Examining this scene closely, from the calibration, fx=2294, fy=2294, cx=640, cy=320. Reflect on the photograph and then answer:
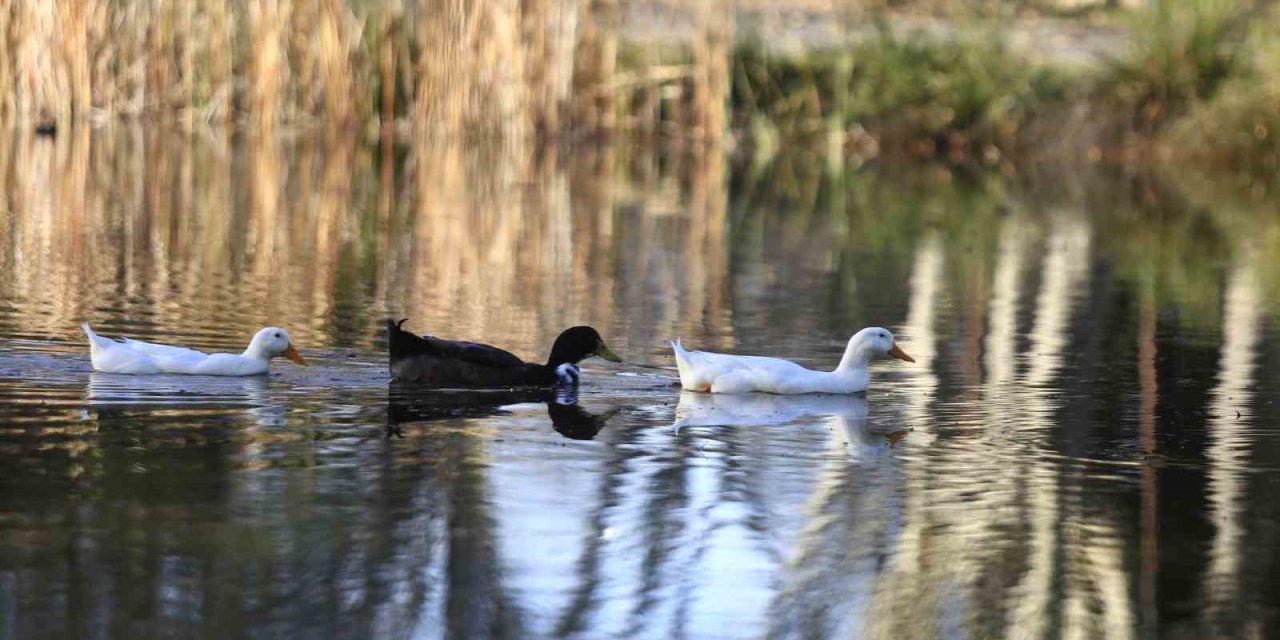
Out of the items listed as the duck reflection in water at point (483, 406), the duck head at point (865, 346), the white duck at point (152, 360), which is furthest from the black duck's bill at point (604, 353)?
the white duck at point (152, 360)

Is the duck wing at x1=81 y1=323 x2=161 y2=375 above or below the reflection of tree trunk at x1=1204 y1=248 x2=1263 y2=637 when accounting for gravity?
above

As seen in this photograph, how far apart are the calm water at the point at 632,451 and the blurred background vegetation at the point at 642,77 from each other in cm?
1053

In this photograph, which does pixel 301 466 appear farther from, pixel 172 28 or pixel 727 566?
pixel 172 28

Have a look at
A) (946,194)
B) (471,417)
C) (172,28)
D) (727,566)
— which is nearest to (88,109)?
(172,28)

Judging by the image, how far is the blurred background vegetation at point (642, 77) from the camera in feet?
92.5

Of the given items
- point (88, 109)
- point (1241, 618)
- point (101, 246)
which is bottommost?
point (1241, 618)

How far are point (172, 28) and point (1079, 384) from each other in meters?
20.4

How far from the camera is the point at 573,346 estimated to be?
399 inches

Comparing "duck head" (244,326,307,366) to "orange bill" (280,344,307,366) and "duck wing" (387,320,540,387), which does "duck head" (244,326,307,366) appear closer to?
"orange bill" (280,344,307,366)

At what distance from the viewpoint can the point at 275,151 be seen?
88.5 feet

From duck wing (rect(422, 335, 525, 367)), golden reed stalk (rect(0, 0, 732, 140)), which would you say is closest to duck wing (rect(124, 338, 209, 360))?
duck wing (rect(422, 335, 525, 367))

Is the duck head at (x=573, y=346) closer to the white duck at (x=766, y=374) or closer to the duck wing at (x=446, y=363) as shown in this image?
the duck wing at (x=446, y=363)

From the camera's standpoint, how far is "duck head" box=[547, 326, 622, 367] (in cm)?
1009

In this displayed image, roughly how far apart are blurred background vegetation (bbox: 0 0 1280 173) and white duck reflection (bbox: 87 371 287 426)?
18.6 metres
